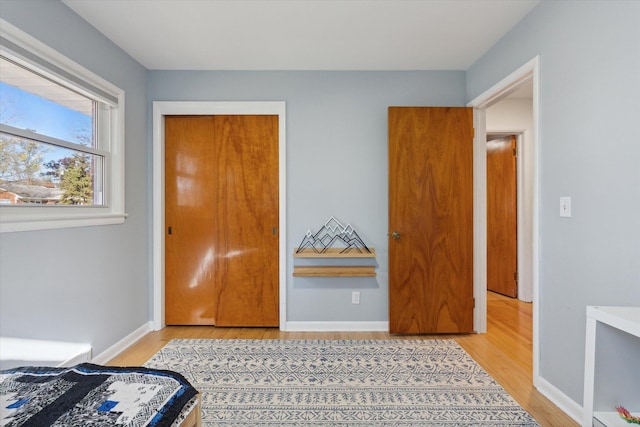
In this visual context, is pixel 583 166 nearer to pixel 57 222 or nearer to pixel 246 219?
pixel 246 219

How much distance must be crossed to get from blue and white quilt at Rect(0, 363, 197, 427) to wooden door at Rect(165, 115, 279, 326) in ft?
6.20

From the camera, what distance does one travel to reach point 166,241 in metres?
3.20

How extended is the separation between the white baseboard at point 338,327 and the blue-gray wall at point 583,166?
1328mm

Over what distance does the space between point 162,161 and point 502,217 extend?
4.23 metres

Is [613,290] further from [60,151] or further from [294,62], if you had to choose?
[60,151]

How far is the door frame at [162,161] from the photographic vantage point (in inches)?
121

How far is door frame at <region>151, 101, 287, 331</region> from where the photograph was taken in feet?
10.1

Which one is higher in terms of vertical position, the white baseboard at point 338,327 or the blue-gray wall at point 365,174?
the blue-gray wall at point 365,174

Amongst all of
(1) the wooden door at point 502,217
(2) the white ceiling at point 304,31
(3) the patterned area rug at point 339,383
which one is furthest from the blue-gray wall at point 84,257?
(1) the wooden door at point 502,217

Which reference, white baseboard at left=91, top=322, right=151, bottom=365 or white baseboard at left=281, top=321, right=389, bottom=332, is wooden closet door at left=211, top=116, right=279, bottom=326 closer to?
white baseboard at left=281, top=321, right=389, bottom=332

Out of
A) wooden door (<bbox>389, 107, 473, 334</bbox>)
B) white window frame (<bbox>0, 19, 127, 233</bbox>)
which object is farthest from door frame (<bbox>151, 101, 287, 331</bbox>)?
wooden door (<bbox>389, 107, 473, 334</bbox>)

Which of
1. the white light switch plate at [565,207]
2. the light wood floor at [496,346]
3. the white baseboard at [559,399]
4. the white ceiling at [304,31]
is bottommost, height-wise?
the light wood floor at [496,346]

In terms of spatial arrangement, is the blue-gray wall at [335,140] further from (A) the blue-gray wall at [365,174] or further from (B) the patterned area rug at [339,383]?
(B) the patterned area rug at [339,383]

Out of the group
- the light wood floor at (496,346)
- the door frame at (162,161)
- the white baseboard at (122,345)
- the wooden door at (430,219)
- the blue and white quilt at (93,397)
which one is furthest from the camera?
the door frame at (162,161)
